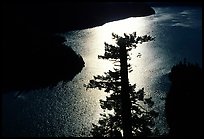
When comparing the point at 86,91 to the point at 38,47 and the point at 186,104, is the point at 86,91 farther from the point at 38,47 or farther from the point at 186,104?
the point at 38,47

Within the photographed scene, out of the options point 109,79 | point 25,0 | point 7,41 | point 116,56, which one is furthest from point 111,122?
point 25,0

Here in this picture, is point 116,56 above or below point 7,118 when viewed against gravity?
above

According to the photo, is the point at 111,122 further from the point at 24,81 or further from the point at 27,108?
the point at 24,81

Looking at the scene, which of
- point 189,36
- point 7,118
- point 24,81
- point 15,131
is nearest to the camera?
point 15,131

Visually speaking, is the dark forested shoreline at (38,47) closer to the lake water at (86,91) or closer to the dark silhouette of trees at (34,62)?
the dark silhouette of trees at (34,62)

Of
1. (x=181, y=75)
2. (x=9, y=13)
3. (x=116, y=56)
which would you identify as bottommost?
(x=181, y=75)

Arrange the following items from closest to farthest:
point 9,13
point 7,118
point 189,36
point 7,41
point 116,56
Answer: point 116,56, point 7,118, point 7,41, point 189,36, point 9,13

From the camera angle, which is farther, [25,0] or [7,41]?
[25,0]
